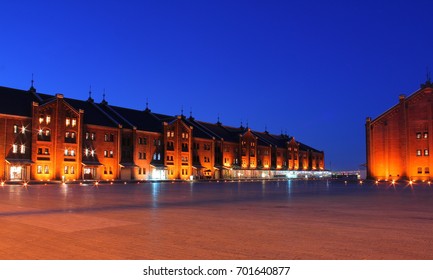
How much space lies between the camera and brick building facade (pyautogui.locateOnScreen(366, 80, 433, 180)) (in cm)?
6962

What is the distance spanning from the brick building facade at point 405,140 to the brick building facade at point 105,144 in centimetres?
3660

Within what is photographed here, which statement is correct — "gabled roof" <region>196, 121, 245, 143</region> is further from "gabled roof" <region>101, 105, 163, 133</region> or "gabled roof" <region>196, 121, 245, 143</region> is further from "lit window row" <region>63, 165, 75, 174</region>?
"lit window row" <region>63, 165, 75, 174</region>

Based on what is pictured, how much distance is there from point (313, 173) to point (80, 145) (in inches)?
3233

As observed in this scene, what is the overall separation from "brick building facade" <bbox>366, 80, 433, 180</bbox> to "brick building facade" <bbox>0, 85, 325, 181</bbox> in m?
36.6

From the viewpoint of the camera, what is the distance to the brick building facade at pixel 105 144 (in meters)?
64.9

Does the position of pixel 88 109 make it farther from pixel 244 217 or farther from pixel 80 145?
pixel 244 217

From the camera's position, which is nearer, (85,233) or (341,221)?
(85,233)

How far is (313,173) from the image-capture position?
134m

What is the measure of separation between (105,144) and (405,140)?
164ft

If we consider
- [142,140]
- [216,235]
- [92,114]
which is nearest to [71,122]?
[92,114]

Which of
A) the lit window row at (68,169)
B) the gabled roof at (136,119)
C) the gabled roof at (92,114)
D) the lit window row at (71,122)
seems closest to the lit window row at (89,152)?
the lit window row at (68,169)

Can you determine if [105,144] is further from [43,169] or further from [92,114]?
[43,169]

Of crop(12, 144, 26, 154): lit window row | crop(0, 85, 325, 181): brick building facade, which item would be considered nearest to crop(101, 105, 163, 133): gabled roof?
crop(0, 85, 325, 181): brick building facade

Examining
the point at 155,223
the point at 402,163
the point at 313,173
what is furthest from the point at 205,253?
the point at 313,173
